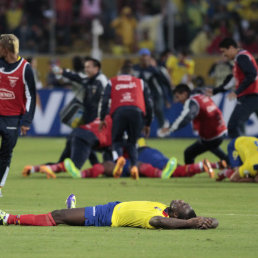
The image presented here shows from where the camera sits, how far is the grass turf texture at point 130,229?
7473 mm

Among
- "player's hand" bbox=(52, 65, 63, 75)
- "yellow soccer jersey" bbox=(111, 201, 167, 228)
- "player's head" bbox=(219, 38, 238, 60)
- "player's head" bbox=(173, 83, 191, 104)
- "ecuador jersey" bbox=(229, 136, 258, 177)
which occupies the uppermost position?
"player's head" bbox=(219, 38, 238, 60)

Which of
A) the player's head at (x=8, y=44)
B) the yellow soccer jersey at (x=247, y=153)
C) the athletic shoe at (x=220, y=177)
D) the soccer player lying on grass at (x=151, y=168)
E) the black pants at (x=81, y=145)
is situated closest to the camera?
the player's head at (x=8, y=44)

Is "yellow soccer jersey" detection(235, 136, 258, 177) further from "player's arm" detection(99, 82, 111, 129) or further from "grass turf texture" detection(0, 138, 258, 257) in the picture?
"player's arm" detection(99, 82, 111, 129)

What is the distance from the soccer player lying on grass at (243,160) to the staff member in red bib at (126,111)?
1630 mm

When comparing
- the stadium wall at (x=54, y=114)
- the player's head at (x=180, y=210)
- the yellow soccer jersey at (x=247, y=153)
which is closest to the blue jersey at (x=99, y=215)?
the player's head at (x=180, y=210)

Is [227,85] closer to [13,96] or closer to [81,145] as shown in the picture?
[81,145]

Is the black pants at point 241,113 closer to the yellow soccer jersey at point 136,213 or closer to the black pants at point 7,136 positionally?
the black pants at point 7,136

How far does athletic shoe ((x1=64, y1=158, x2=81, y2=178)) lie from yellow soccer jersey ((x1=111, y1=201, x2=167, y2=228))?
6268 mm

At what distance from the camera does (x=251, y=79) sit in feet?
48.2

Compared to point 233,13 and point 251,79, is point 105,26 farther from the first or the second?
point 251,79

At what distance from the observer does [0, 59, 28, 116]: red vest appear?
11336mm

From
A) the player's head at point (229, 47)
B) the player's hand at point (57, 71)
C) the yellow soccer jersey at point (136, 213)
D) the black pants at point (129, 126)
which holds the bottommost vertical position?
the yellow soccer jersey at point (136, 213)

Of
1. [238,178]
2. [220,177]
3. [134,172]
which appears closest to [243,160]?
[238,178]

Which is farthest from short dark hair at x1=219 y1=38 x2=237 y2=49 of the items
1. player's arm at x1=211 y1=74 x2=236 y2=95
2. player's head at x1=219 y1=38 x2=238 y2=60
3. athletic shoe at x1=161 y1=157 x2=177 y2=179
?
athletic shoe at x1=161 y1=157 x2=177 y2=179
